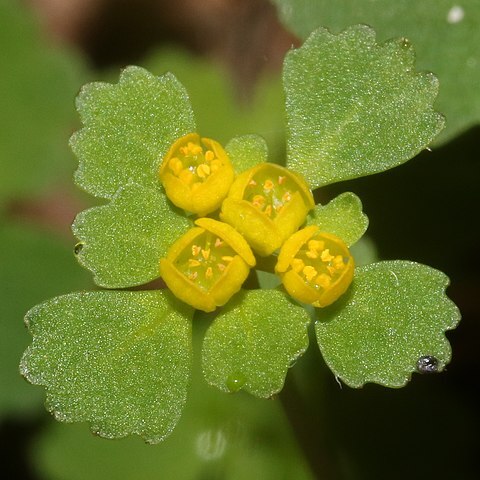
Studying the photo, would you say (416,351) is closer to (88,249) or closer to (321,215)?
(321,215)

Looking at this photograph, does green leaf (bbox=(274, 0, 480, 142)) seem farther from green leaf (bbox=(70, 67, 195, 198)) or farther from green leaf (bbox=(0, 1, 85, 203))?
green leaf (bbox=(0, 1, 85, 203))

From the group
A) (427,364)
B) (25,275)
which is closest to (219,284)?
(427,364)

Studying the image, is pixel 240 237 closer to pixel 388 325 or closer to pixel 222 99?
pixel 388 325

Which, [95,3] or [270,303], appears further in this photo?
[95,3]

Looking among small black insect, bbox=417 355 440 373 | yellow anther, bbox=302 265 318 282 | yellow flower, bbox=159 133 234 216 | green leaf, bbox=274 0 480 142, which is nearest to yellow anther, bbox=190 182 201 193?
yellow flower, bbox=159 133 234 216

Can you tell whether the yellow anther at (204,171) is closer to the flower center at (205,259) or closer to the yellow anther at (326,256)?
the flower center at (205,259)

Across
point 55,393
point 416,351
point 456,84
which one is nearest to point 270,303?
point 416,351
